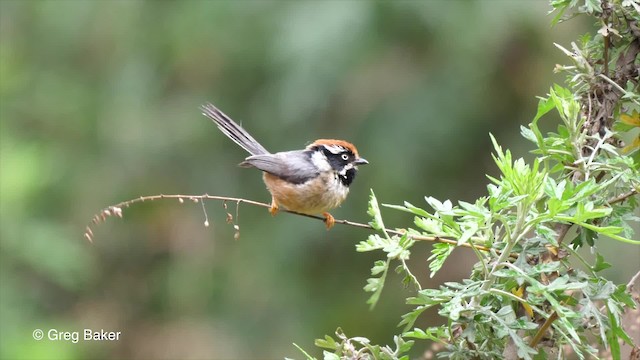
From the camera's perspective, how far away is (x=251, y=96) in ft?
23.9

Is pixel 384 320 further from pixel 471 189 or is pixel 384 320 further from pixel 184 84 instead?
pixel 184 84

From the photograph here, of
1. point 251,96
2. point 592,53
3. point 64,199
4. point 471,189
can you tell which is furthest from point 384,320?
point 592,53

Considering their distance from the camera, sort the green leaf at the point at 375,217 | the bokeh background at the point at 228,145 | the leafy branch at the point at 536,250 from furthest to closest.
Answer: the bokeh background at the point at 228,145 → the green leaf at the point at 375,217 → the leafy branch at the point at 536,250

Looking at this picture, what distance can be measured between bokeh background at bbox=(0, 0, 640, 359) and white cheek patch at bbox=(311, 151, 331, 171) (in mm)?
1975

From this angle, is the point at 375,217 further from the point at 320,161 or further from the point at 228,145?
the point at 228,145

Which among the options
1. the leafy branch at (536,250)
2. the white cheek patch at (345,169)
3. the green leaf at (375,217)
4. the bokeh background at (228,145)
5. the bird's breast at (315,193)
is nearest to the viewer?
the leafy branch at (536,250)

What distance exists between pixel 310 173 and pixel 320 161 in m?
0.12

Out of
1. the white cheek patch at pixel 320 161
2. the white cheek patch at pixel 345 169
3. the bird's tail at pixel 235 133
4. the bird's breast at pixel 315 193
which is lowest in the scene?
the bird's breast at pixel 315 193

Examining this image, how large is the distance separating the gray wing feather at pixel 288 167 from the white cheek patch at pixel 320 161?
2cm

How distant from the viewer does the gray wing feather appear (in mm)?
Result: 4242

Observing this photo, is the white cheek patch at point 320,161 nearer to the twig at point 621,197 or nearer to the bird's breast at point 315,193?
the bird's breast at point 315,193

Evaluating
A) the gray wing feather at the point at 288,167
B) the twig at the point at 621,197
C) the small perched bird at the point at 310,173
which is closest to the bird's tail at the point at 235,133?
the small perched bird at the point at 310,173

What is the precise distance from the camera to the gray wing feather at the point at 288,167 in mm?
4242

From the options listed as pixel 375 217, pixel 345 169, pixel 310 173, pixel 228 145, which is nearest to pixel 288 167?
→ pixel 310 173
